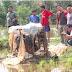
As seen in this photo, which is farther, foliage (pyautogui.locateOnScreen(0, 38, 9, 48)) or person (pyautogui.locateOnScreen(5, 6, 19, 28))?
foliage (pyautogui.locateOnScreen(0, 38, 9, 48))

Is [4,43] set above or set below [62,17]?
below

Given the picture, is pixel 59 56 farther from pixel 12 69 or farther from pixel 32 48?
pixel 12 69

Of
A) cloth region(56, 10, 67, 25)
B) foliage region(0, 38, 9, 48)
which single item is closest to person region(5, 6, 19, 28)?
foliage region(0, 38, 9, 48)

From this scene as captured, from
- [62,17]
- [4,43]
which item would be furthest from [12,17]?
[62,17]

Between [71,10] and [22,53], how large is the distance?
7.68ft

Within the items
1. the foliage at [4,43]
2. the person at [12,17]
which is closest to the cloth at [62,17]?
the person at [12,17]

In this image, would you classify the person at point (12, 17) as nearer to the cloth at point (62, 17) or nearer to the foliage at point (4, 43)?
the foliage at point (4, 43)

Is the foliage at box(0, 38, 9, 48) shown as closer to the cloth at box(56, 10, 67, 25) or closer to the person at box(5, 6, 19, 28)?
the person at box(5, 6, 19, 28)

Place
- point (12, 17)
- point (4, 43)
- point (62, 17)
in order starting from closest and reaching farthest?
point (62, 17), point (12, 17), point (4, 43)

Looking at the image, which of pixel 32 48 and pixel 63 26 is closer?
pixel 32 48

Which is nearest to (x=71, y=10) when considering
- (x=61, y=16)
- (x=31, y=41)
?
(x=61, y=16)

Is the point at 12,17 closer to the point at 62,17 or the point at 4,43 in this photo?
the point at 4,43

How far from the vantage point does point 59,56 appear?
5.59 metres

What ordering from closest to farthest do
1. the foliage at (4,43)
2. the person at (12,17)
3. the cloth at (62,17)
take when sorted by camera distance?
the cloth at (62,17) → the person at (12,17) → the foliage at (4,43)
